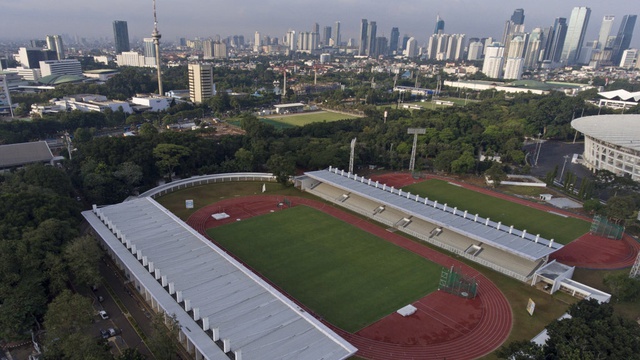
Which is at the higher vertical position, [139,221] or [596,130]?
[596,130]

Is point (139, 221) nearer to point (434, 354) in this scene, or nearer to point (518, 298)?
point (434, 354)

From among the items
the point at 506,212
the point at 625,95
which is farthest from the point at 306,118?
the point at 625,95

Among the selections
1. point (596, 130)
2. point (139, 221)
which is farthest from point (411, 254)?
point (596, 130)

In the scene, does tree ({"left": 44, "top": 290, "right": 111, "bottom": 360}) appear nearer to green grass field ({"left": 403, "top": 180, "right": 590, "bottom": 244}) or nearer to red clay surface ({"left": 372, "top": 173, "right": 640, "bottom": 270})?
red clay surface ({"left": 372, "top": 173, "right": 640, "bottom": 270})

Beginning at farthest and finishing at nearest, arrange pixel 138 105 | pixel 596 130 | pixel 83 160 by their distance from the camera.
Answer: pixel 138 105, pixel 596 130, pixel 83 160

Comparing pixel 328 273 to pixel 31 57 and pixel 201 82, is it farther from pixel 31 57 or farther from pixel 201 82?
pixel 31 57

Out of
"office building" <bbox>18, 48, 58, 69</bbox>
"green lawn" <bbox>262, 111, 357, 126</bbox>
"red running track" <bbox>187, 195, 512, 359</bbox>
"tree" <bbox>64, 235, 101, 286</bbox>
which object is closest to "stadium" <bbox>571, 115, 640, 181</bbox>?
"red running track" <bbox>187, 195, 512, 359</bbox>
